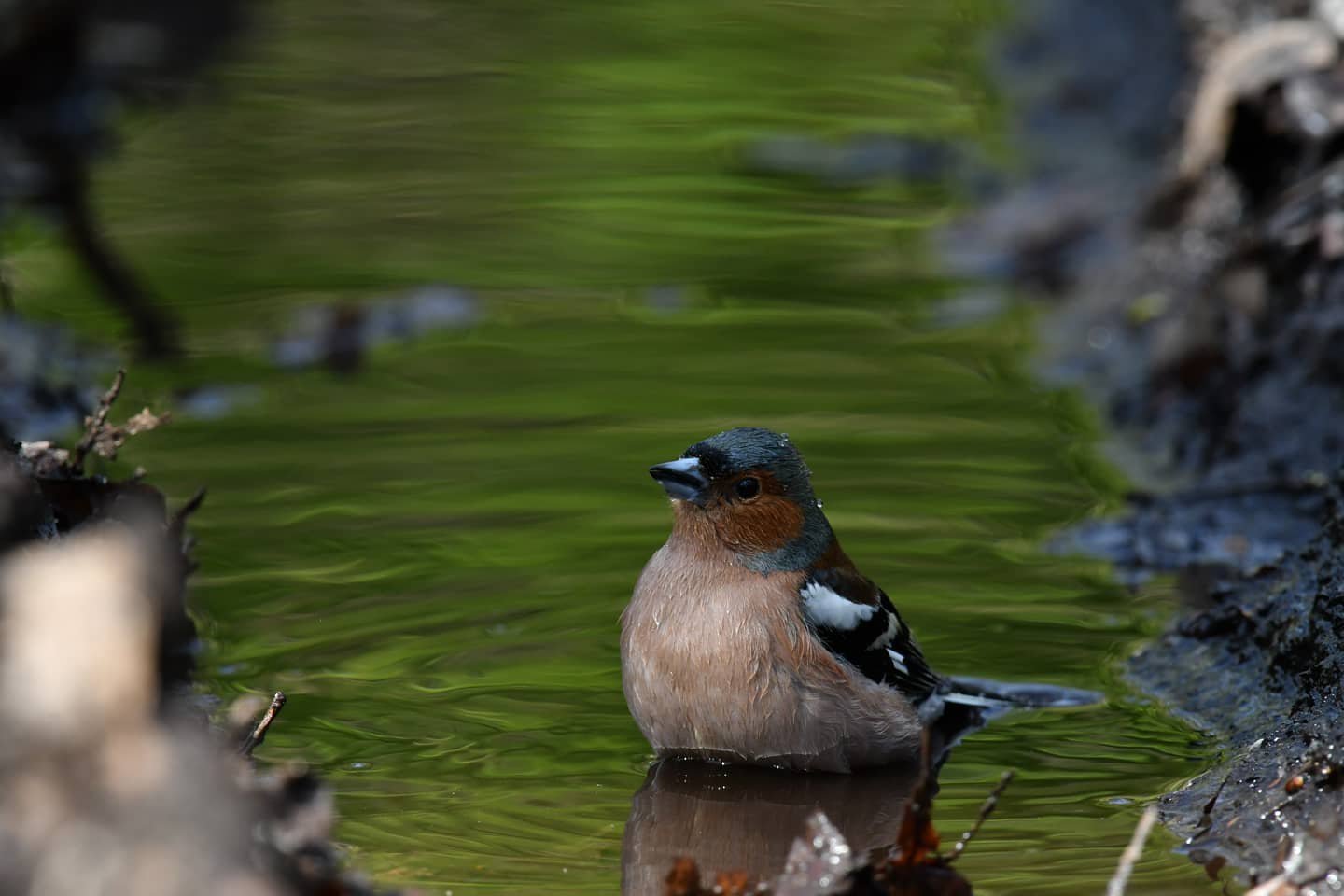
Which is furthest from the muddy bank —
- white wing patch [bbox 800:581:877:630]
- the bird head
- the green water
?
the bird head

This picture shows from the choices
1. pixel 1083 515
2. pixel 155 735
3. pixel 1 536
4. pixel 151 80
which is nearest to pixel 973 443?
pixel 1083 515

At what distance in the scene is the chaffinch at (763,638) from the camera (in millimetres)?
5113

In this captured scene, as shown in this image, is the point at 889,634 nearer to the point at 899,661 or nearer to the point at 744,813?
the point at 899,661

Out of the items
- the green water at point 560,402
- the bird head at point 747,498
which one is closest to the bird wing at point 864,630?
the bird head at point 747,498

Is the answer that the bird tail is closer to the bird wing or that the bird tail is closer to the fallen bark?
the bird wing

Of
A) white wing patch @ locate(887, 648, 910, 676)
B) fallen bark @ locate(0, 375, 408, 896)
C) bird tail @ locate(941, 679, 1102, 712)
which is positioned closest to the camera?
fallen bark @ locate(0, 375, 408, 896)

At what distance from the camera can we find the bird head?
17.7 feet

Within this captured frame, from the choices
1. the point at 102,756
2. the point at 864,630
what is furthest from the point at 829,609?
the point at 102,756

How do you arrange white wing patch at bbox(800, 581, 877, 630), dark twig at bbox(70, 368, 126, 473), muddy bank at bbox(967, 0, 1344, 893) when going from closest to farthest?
1. muddy bank at bbox(967, 0, 1344, 893)
2. dark twig at bbox(70, 368, 126, 473)
3. white wing patch at bbox(800, 581, 877, 630)

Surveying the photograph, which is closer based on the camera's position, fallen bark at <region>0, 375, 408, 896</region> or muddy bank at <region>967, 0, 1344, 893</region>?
fallen bark at <region>0, 375, 408, 896</region>

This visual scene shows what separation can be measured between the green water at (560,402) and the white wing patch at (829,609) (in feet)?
1.71

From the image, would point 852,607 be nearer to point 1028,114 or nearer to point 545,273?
point 545,273

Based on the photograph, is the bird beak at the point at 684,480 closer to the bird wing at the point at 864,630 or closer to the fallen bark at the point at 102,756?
the bird wing at the point at 864,630

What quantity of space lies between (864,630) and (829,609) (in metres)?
0.13
